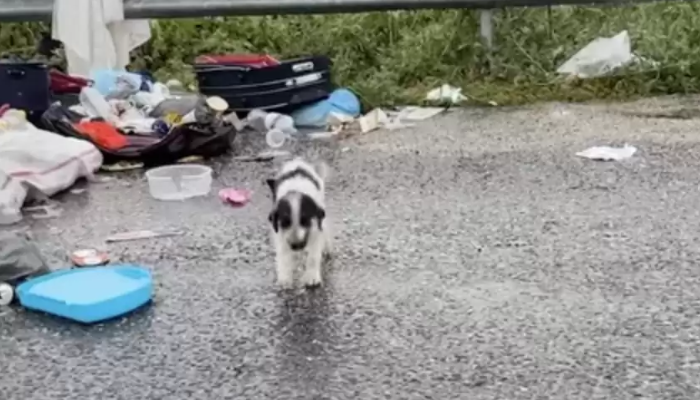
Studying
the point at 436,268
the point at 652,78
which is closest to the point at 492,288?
the point at 436,268

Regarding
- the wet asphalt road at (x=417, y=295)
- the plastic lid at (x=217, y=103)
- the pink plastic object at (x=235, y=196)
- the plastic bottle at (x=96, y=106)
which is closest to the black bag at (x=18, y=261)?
the wet asphalt road at (x=417, y=295)

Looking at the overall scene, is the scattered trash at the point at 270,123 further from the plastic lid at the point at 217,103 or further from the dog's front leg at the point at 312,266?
the dog's front leg at the point at 312,266

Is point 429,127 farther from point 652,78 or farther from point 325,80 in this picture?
point 652,78

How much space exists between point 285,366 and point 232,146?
3762mm

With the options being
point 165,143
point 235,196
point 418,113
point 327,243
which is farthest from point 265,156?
point 327,243

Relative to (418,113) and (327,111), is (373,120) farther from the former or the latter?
(418,113)

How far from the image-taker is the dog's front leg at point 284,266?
16.0ft

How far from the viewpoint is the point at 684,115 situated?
26.9 ft

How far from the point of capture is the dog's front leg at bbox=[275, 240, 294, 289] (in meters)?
4.88

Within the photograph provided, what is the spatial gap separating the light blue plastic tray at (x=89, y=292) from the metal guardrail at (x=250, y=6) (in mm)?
4563

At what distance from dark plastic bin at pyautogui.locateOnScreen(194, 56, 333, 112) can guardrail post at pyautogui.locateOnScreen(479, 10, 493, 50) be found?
1.60m

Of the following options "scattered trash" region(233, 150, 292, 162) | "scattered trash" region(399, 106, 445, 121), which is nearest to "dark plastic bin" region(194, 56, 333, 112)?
"scattered trash" region(399, 106, 445, 121)

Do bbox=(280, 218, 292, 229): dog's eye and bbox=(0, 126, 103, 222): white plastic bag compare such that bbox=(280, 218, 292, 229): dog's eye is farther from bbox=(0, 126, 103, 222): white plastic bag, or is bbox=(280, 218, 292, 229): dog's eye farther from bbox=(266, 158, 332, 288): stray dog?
bbox=(0, 126, 103, 222): white plastic bag

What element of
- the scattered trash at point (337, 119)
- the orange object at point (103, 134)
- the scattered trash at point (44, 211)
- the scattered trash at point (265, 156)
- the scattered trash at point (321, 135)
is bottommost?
the scattered trash at point (321, 135)
